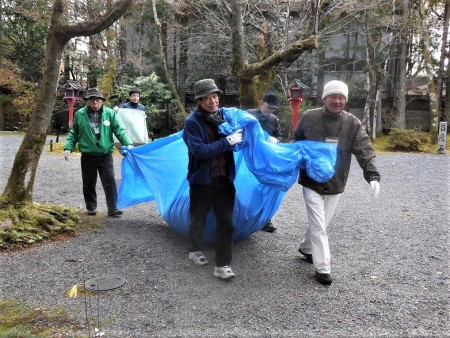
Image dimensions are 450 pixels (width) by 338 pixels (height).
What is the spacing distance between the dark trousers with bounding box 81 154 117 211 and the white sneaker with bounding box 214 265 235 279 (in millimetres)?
2406

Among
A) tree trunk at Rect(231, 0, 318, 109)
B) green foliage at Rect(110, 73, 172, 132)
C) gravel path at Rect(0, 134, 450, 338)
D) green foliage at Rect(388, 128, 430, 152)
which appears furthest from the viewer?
green foliage at Rect(110, 73, 172, 132)

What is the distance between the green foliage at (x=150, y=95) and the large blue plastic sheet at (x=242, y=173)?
510 inches

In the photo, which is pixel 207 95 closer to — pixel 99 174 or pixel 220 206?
pixel 220 206

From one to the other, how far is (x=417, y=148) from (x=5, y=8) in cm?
1945

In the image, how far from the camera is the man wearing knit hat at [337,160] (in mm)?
3588

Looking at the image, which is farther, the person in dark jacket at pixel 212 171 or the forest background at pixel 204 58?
the forest background at pixel 204 58

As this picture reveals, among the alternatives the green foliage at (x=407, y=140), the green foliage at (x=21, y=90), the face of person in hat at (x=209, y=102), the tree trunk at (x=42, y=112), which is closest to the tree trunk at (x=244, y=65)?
the tree trunk at (x=42, y=112)

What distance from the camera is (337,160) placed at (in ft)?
12.2

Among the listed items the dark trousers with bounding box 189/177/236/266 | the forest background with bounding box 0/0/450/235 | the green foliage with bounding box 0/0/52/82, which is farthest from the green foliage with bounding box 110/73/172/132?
the dark trousers with bounding box 189/177/236/266

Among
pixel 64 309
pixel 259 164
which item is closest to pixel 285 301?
pixel 259 164

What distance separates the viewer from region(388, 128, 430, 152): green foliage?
49.5ft

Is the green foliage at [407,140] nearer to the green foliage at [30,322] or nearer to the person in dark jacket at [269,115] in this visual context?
the person in dark jacket at [269,115]

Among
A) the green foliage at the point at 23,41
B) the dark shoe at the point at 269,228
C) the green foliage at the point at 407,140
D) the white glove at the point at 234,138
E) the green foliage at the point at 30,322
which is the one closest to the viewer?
the green foliage at the point at 30,322

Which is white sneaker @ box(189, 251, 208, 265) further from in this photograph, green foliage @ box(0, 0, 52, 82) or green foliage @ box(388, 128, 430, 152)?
green foliage @ box(0, 0, 52, 82)
